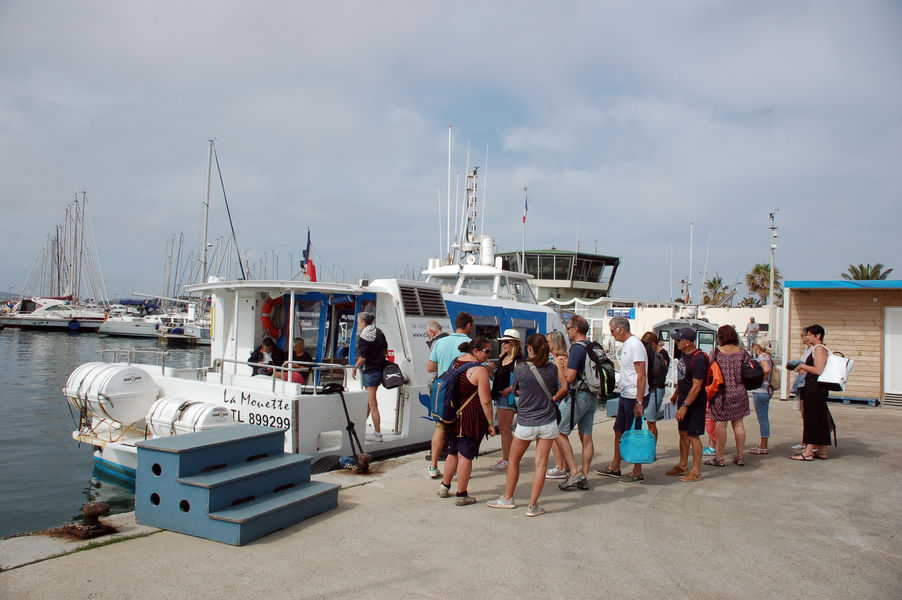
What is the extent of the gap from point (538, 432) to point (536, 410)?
203 millimetres

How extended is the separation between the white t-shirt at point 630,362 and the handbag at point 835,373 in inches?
109

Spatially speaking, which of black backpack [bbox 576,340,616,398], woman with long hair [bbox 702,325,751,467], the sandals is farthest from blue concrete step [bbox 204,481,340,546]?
the sandals

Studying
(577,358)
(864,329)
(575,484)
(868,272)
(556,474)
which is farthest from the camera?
(868,272)

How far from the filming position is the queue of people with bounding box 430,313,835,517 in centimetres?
545

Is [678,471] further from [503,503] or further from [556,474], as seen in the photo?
[503,503]

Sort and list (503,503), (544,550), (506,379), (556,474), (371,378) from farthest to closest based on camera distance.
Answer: (371,378) < (556,474) < (506,379) < (503,503) < (544,550)

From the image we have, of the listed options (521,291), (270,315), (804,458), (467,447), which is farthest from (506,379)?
(521,291)

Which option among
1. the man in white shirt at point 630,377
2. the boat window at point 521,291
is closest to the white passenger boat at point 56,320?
the boat window at point 521,291

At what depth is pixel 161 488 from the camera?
4855 millimetres

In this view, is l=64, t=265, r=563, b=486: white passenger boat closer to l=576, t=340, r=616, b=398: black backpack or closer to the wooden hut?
l=576, t=340, r=616, b=398: black backpack

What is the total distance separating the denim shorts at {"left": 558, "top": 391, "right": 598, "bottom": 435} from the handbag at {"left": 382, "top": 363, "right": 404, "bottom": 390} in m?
2.38

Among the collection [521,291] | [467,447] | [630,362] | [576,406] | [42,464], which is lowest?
[42,464]

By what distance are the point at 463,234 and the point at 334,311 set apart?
6.64 meters

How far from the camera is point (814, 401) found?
7672 mm
